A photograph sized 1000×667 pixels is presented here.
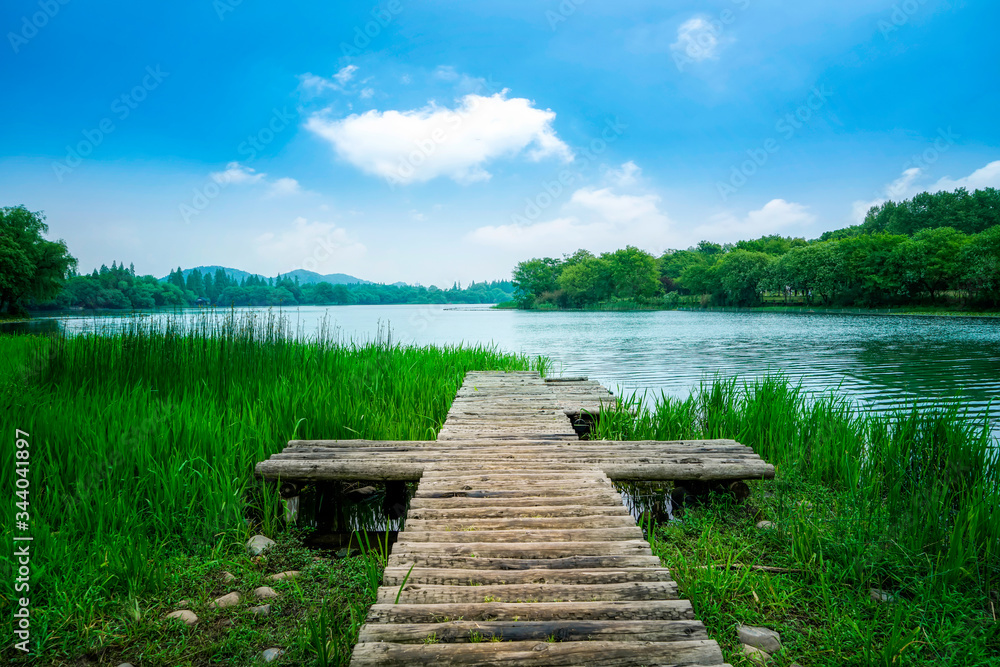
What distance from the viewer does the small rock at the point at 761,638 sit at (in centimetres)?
242

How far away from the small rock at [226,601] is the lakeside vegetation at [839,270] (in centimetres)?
5219

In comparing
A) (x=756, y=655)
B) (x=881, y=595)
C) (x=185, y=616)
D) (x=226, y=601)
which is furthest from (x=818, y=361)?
(x=185, y=616)

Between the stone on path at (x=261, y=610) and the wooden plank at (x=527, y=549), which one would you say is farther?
the stone on path at (x=261, y=610)

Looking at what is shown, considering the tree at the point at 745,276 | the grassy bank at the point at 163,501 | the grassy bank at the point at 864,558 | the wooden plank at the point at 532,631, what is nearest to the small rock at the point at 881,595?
the grassy bank at the point at 864,558

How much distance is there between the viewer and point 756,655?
7.70 ft

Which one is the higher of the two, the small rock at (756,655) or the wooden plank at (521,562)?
the wooden plank at (521,562)

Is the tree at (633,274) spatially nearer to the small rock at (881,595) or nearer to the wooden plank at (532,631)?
the small rock at (881,595)

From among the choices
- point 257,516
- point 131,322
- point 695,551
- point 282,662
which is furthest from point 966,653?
point 131,322

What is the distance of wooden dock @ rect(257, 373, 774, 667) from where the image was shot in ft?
6.42

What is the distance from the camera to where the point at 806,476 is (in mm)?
4875

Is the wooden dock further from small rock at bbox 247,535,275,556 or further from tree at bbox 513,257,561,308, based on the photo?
tree at bbox 513,257,561,308

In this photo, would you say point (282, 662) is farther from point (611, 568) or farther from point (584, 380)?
point (584, 380)

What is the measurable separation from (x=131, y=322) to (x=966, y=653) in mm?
8441

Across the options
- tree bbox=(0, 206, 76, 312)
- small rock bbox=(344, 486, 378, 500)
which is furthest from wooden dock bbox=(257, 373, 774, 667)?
tree bbox=(0, 206, 76, 312)
